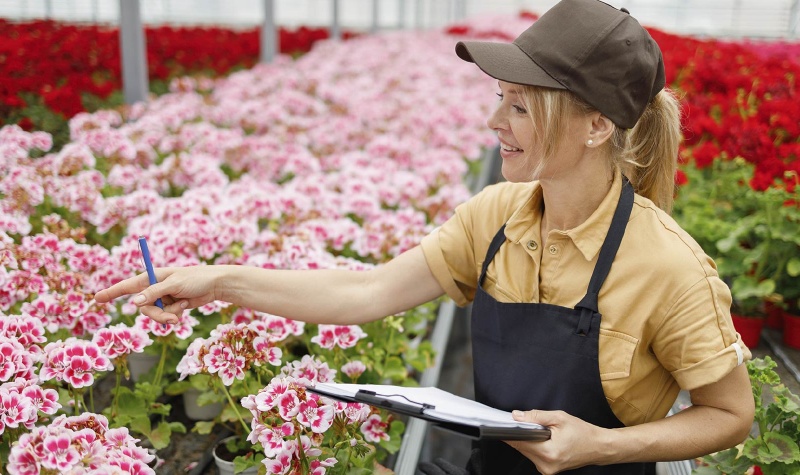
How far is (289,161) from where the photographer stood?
4004mm

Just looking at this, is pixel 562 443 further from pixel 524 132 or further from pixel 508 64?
pixel 508 64

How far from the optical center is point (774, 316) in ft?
10.2

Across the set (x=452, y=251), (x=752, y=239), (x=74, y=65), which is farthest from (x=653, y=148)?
(x=74, y=65)

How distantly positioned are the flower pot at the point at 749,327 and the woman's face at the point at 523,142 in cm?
172

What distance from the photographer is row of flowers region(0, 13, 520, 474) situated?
1552 mm

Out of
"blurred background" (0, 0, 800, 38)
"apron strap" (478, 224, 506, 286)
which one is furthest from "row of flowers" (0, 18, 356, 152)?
"blurred background" (0, 0, 800, 38)

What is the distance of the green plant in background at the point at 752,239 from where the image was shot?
2.86m

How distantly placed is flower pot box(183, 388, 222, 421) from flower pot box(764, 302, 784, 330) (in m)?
2.25

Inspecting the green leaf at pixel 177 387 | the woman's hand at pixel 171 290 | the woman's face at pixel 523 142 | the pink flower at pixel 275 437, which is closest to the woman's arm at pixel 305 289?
the woman's hand at pixel 171 290

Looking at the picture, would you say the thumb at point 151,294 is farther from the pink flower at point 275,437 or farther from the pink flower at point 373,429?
the pink flower at point 373,429

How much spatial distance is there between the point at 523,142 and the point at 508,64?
15cm

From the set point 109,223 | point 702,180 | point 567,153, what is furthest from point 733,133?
point 109,223

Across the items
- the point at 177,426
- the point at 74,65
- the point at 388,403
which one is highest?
the point at 74,65

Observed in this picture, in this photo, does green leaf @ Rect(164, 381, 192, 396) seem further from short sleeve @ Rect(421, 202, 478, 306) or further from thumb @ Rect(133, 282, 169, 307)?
Result: short sleeve @ Rect(421, 202, 478, 306)
